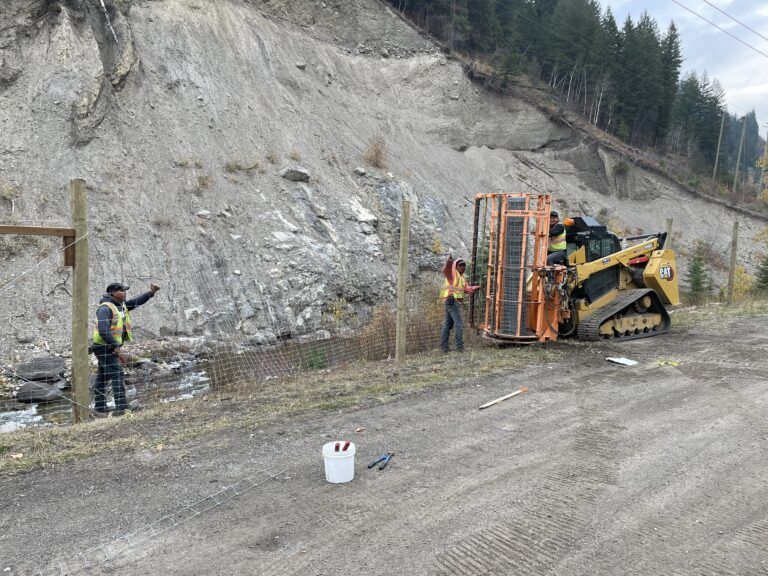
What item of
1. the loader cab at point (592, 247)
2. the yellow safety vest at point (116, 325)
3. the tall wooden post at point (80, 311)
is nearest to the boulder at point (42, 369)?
the yellow safety vest at point (116, 325)

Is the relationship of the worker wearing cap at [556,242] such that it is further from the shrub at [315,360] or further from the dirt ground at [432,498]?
the shrub at [315,360]

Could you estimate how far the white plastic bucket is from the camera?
418 cm

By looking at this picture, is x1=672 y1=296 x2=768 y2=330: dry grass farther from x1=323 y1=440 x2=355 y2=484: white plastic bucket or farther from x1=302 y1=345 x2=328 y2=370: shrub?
x1=323 y1=440 x2=355 y2=484: white plastic bucket


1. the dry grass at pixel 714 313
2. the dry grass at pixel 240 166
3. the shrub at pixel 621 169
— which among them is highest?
the shrub at pixel 621 169

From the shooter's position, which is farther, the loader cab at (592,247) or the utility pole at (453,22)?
the utility pole at (453,22)

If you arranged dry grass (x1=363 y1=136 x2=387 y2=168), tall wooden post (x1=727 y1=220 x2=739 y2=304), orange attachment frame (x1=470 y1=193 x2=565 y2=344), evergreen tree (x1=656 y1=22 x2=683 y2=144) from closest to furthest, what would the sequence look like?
orange attachment frame (x1=470 y1=193 x2=565 y2=344)
tall wooden post (x1=727 y1=220 x2=739 y2=304)
dry grass (x1=363 y1=136 x2=387 y2=168)
evergreen tree (x1=656 y1=22 x2=683 y2=144)

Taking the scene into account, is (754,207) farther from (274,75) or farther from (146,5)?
(146,5)

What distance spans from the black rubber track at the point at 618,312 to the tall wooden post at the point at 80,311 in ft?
25.9

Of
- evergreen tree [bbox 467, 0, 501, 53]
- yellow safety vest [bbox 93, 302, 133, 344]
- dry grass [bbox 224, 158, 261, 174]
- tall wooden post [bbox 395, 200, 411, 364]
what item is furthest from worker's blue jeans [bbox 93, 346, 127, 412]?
evergreen tree [bbox 467, 0, 501, 53]

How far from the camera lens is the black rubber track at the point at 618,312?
9.95 m

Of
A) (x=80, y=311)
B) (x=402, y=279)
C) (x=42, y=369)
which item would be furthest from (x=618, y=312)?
(x=42, y=369)

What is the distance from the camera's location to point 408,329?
1020 centimetres

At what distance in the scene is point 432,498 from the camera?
157 inches

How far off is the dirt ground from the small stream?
3.20 m
